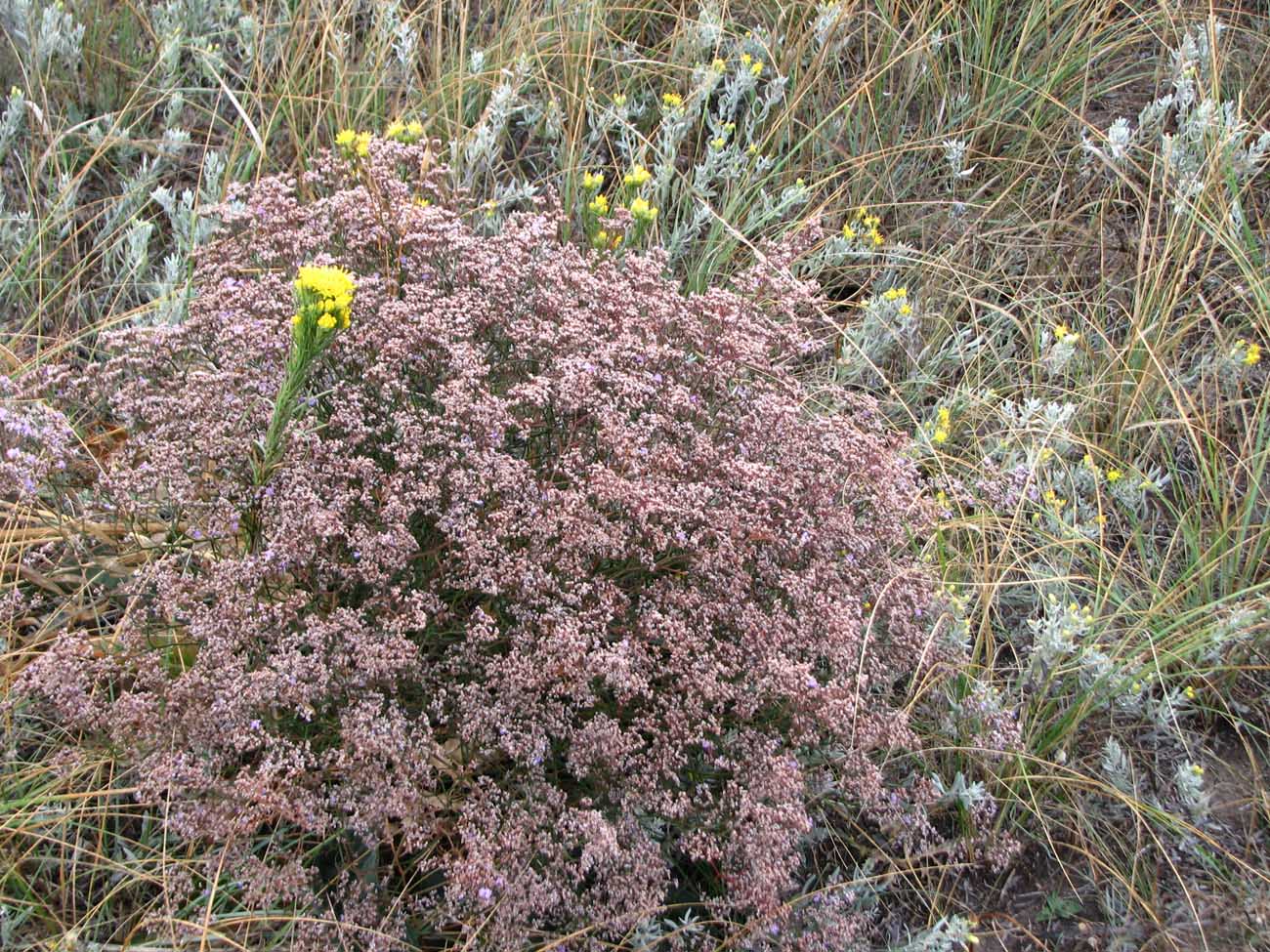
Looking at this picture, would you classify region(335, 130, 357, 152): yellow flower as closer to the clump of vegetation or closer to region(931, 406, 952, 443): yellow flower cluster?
the clump of vegetation

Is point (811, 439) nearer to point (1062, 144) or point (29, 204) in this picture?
point (1062, 144)

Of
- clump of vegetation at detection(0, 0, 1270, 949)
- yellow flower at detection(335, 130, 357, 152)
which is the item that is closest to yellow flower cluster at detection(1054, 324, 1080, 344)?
clump of vegetation at detection(0, 0, 1270, 949)

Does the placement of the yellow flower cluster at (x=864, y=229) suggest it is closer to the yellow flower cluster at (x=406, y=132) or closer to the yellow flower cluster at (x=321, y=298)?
the yellow flower cluster at (x=406, y=132)

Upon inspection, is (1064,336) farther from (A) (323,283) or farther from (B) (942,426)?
(A) (323,283)

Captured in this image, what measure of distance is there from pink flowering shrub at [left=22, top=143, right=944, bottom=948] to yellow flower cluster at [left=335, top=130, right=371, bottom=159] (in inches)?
16.7

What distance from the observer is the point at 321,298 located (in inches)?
78.4

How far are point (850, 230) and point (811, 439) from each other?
1.42 metres

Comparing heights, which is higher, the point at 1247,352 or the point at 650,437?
the point at 650,437

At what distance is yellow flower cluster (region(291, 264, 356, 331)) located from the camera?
6.48 feet

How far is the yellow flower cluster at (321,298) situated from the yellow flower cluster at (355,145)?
1.10 metres

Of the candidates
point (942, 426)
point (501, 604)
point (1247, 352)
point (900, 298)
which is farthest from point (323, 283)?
point (1247, 352)

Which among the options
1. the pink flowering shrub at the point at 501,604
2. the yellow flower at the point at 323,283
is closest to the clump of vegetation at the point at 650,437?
the pink flowering shrub at the point at 501,604

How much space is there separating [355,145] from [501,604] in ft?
5.60

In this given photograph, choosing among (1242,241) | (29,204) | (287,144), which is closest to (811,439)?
(1242,241)
